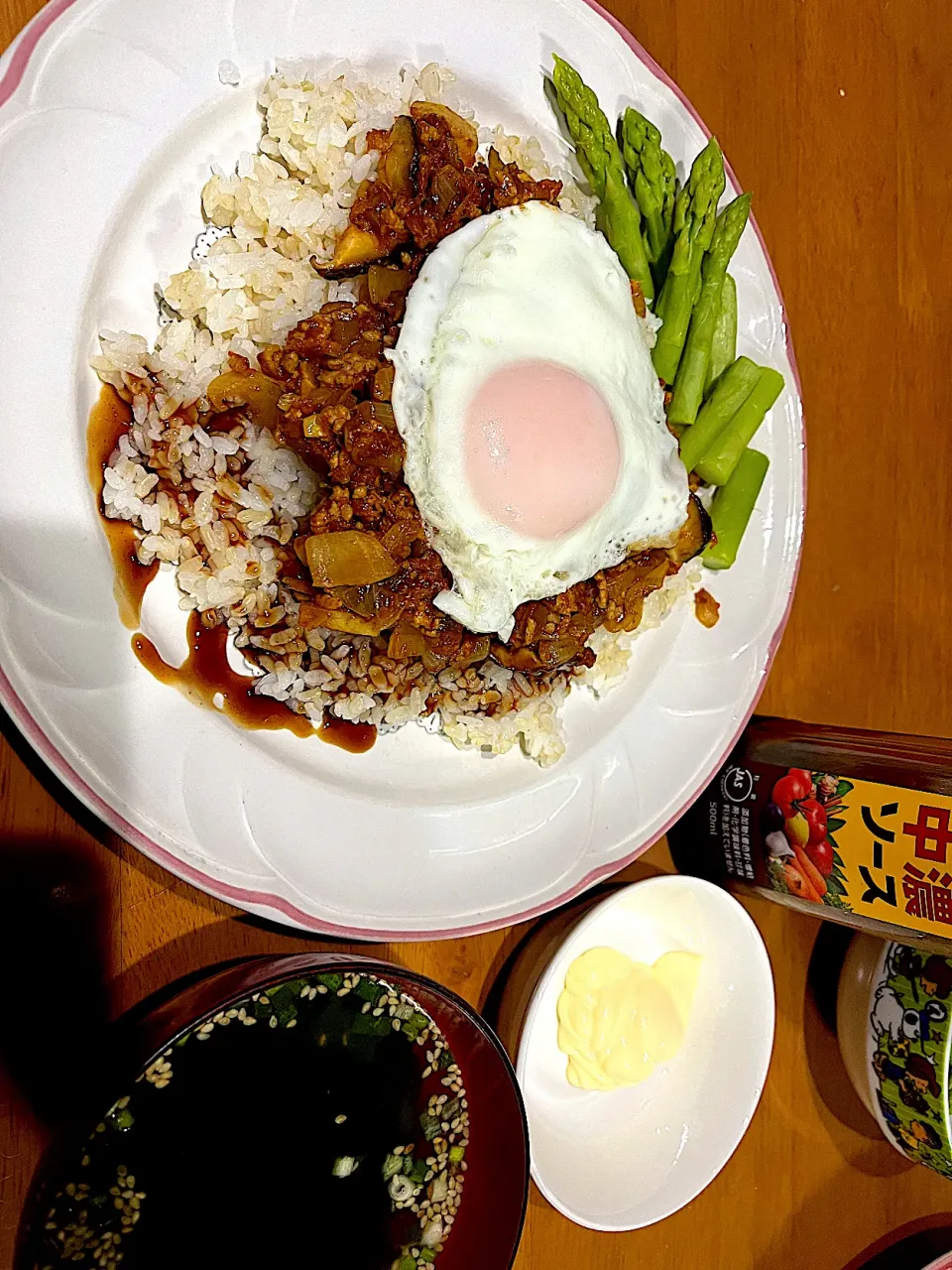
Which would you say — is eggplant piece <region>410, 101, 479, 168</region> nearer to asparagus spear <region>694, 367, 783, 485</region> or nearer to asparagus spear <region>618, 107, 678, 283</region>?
asparagus spear <region>618, 107, 678, 283</region>

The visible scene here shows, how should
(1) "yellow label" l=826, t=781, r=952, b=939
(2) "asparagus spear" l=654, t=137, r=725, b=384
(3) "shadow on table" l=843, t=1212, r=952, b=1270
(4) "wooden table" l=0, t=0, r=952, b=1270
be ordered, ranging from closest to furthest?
1. (1) "yellow label" l=826, t=781, r=952, b=939
2. (2) "asparagus spear" l=654, t=137, r=725, b=384
3. (4) "wooden table" l=0, t=0, r=952, b=1270
4. (3) "shadow on table" l=843, t=1212, r=952, b=1270

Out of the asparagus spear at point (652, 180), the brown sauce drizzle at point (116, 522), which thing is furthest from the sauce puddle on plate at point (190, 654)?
the asparagus spear at point (652, 180)

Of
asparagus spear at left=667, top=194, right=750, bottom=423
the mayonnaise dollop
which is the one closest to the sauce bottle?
the mayonnaise dollop

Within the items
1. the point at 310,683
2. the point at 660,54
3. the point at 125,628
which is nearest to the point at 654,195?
the point at 660,54

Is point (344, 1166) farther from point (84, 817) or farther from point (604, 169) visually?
point (604, 169)

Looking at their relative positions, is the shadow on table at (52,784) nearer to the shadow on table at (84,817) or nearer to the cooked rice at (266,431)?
the shadow on table at (84,817)
